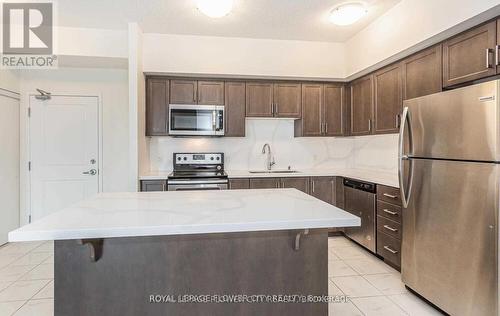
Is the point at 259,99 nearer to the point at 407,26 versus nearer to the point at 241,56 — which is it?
the point at 241,56

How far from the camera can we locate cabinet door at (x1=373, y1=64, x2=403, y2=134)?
3.16 meters

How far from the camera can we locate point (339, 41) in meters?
4.03

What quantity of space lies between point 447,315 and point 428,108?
152 cm

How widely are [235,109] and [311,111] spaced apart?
1067 millimetres

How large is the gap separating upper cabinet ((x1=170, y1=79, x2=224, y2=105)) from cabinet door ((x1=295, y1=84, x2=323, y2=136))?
1151mm

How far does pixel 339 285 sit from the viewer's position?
2652 mm

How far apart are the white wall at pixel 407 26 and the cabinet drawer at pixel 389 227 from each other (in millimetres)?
1698

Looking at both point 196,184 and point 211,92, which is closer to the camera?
point 196,184

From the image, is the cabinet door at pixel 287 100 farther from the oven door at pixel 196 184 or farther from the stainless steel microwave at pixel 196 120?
the oven door at pixel 196 184

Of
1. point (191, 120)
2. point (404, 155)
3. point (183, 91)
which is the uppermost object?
point (183, 91)

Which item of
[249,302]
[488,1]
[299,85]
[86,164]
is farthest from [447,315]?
[86,164]

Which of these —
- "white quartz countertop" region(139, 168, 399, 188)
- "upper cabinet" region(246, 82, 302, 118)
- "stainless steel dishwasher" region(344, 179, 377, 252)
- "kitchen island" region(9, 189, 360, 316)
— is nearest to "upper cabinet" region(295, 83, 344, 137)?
"upper cabinet" region(246, 82, 302, 118)

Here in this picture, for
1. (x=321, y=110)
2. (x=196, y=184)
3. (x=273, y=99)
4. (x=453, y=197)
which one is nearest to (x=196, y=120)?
(x=196, y=184)

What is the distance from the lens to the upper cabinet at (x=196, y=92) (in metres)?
3.83
